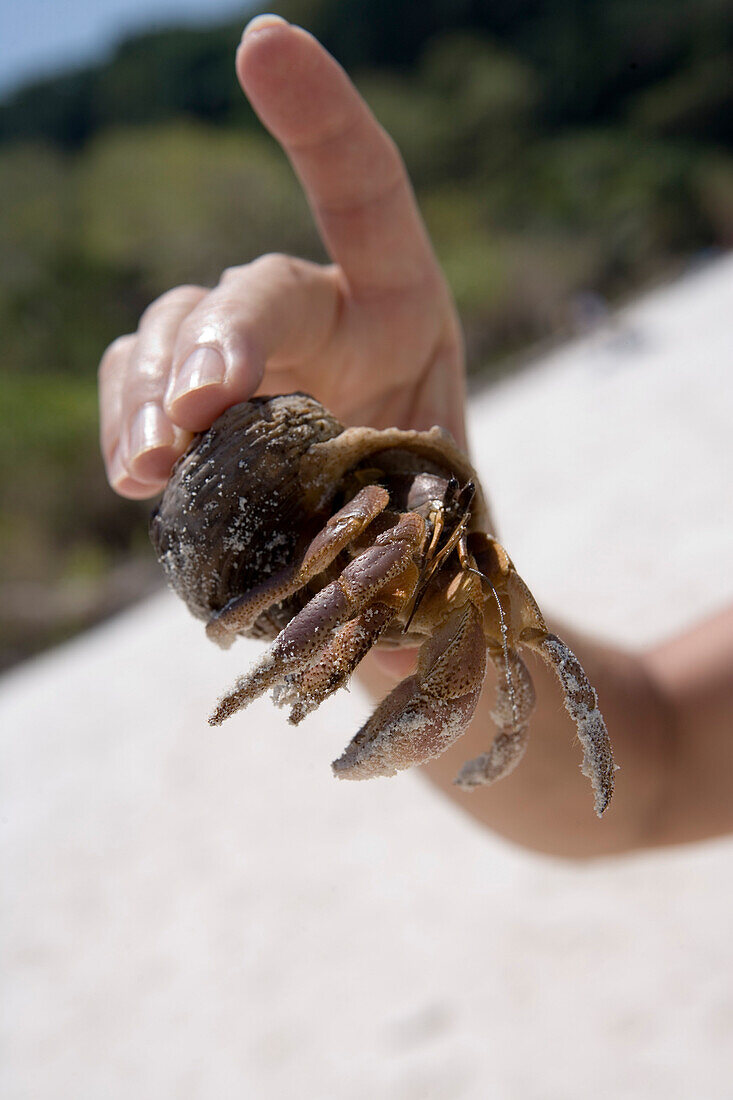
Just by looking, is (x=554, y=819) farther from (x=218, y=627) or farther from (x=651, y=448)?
(x=651, y=448)

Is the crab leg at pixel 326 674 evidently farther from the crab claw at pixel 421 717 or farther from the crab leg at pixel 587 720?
the crab leg at pixel 587 720

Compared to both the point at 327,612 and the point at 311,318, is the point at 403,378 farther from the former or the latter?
the point at 327,612

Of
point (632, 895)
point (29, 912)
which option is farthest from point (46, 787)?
point (632, 895)

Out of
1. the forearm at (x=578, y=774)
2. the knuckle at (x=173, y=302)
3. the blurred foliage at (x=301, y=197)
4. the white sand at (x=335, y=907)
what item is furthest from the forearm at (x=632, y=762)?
the blurred foliage at (x=301, y=197)

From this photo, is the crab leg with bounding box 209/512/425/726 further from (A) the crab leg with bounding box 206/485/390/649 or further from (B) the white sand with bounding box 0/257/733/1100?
(B) the white sand with bounding box 0/257/733/1100

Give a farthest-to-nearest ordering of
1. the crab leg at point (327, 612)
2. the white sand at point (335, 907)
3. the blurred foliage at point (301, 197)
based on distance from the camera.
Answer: the blurred foliage at point (301, 197), the white sand at point (335, 907), the crab leg at point (327, 612)

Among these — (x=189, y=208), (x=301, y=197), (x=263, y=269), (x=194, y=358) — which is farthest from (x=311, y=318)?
(x=301, y=197)

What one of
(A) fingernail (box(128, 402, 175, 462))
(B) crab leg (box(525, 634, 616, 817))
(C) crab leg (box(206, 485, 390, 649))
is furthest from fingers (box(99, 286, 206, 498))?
(B) crab leg (box(525, 634, 616, 817))
